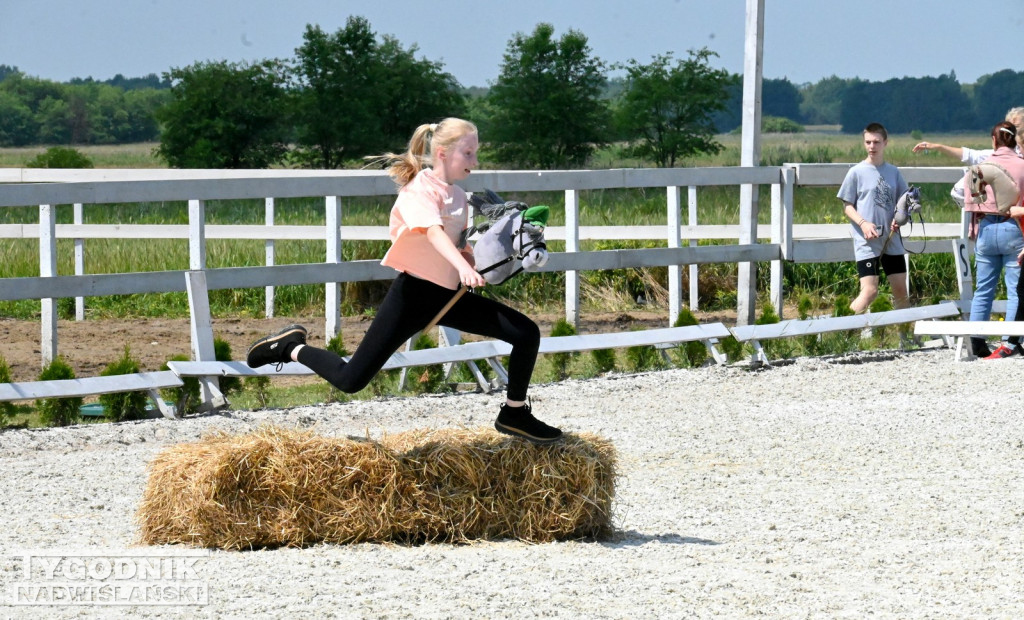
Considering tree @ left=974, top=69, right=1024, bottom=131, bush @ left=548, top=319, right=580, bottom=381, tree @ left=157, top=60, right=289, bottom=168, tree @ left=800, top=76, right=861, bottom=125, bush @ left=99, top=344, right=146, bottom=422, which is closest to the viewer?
bush @ left=99, top=344, right=146, bottom=422

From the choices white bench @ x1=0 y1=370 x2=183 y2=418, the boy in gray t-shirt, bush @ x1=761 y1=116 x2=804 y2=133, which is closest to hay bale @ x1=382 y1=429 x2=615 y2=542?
white bench @ x1=0 y1=370 x2=183 y2=418

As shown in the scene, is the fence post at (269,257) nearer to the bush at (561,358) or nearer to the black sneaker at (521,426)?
the bush at (561,358)

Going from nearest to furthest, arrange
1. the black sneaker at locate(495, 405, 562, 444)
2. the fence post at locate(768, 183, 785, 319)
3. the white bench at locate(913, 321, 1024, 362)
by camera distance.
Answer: the black sneaker at locate(495, 405, 562, 444)
the white bench at locate(913, 321, 1024, 362)
the fence post at locate(768, 183, 785, 319)

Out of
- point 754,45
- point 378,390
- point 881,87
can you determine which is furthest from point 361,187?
point 881,87

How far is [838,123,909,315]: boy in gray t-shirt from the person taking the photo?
34.2 feet

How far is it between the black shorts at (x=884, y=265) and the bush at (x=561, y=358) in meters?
2.53

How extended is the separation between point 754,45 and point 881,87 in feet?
465

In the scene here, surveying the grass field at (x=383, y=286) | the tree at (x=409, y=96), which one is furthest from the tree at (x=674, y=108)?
the grass field at (x=383, y=286)

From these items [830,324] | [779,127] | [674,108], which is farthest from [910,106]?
[830,324]

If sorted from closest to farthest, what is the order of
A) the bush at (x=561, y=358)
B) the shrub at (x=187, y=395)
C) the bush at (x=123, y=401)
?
1. the bush at (x=123, y=401)
2. the shrub at (x=187, y=395)
3. the bush at (x=561, y=358)

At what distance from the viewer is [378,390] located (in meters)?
8.98

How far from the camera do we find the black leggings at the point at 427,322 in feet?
17.0

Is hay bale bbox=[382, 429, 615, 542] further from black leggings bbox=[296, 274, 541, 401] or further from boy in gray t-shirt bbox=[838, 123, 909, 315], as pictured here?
boy in gray t-shirt bbox=[838, 123, 909, 315]

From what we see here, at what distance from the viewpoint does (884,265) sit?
35.3 feet
